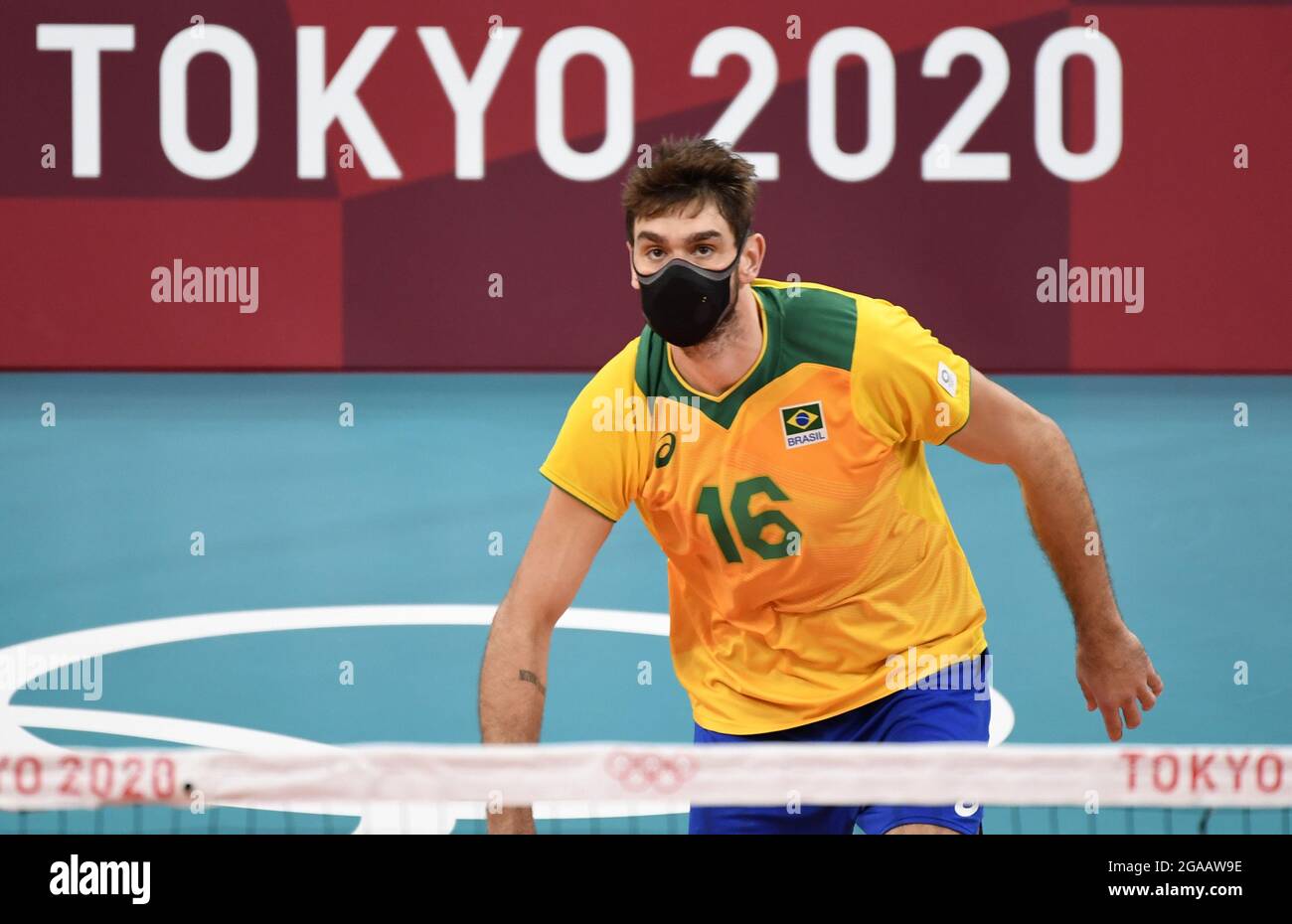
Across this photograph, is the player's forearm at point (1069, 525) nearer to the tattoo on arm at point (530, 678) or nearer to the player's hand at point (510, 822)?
the tattoo on arm at point (530, 678)

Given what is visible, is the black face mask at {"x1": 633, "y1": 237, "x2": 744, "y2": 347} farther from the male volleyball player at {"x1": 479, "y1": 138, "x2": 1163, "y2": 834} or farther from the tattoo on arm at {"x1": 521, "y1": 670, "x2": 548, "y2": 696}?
the tattoo on arm at {"x1": 521, "y1": 670, "x2": 548, "y2": 696}

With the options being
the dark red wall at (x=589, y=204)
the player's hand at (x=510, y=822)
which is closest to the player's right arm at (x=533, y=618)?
the player's hand at (x=510, y=822)

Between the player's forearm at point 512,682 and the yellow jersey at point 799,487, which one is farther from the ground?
the yellow jersey at point 799,487

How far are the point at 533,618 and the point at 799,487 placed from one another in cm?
75

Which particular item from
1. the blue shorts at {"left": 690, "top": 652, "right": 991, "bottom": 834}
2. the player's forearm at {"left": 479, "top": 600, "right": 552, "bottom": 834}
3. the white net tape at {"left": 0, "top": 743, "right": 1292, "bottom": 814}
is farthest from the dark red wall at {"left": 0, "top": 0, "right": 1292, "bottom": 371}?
the white net tape at {"left": 0, "top": 743, "right": 1292, "bottom": 814}

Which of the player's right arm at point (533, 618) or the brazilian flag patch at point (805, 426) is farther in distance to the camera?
the brazilian flag patch at point (805, 426)

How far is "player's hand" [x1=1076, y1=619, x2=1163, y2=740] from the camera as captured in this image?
429 cm

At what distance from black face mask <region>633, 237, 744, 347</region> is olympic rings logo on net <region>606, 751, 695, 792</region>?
4.53ft

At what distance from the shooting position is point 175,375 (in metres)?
15.0

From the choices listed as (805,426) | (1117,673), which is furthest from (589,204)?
(1117,673)

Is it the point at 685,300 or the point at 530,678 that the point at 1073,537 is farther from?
the point at 530,678

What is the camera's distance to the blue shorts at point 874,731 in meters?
4.23
